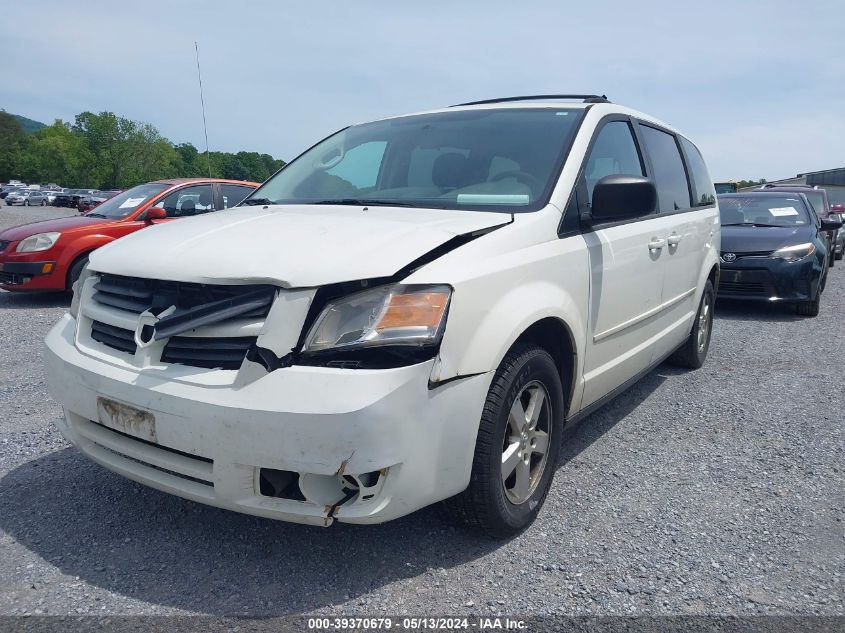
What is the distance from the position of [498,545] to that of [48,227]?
7103 mm

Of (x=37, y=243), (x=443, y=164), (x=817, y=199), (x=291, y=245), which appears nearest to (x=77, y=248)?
(x=37, y=243)

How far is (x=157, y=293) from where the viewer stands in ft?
7.97

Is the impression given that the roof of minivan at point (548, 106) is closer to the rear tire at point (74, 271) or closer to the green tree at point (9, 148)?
the rear tire at point (74, 271)

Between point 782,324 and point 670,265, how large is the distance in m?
4.34

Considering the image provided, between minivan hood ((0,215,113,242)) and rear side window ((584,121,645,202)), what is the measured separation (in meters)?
6.36

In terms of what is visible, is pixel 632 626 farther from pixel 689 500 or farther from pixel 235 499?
pixel 235 499

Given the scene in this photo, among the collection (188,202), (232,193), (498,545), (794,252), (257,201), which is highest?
(257,201)

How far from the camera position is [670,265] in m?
4.08

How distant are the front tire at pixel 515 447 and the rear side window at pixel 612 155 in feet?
3.20

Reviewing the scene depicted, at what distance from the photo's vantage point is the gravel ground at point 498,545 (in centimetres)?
227

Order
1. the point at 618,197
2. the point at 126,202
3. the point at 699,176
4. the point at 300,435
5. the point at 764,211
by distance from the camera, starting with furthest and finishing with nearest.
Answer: the point at 764,211 → the point at 126,202 → the point at 699,176 → the point at 618,197 → the point at 300,435

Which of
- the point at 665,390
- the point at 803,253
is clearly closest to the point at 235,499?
the point at 665,390

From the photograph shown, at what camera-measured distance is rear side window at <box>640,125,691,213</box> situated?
412 cm

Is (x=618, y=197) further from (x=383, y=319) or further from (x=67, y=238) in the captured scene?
(x=67, y=238)
